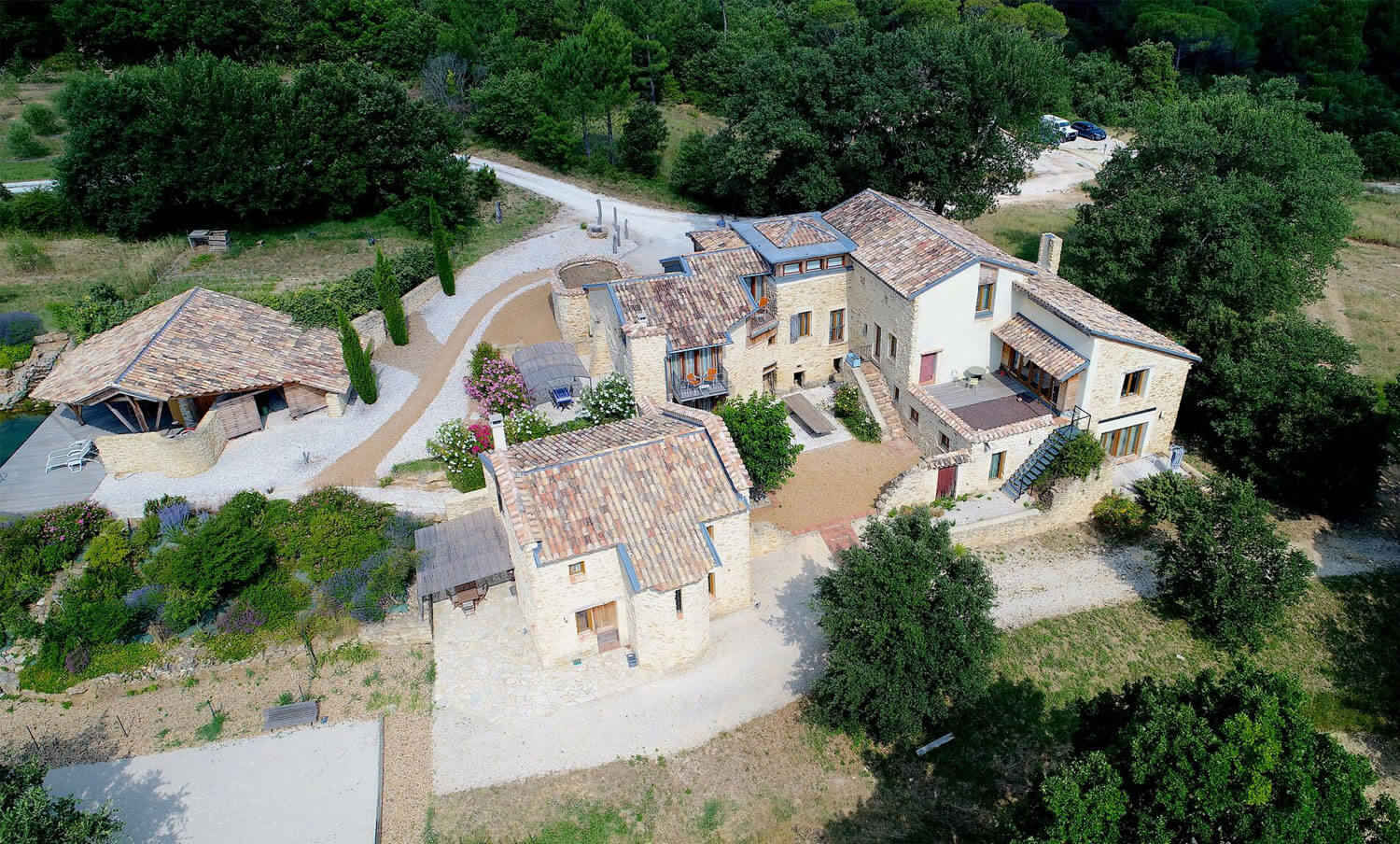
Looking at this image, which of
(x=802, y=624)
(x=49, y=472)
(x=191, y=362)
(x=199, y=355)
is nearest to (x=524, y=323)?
(x=199, y=355)

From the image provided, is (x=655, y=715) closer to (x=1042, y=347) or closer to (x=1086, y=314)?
(x=1042, y=347)

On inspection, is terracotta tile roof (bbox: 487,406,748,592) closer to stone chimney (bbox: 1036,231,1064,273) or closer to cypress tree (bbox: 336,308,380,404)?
cypress tree (bbox: 336,308,380,404)

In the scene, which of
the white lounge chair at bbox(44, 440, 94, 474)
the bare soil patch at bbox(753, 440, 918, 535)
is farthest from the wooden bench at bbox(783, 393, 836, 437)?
the white lounge chair at bbox(44, 440, 94, 474)

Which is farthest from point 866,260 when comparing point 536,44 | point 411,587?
point 536,44

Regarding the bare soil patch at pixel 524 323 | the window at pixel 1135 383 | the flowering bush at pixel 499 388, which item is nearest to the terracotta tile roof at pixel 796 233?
the bare soil patch at pixel 524 323

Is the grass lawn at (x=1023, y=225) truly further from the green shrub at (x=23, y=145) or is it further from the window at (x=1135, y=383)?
the green shrub at (x=23, y=145)
